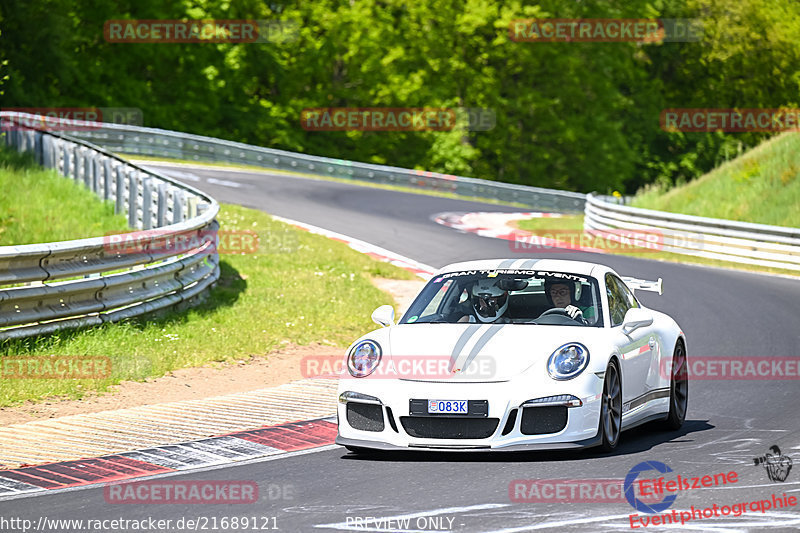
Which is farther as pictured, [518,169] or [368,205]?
[518,169]

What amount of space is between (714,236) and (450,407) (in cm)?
1971

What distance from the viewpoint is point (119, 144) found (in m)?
40.2

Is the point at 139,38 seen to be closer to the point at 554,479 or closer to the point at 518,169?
the point at 518,169

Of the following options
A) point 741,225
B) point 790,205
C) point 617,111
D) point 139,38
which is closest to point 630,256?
point 741,225

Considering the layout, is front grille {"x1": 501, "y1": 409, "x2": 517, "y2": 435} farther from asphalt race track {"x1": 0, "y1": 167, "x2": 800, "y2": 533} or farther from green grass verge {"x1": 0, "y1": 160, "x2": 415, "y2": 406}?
green grass verge {"x1": 0, "y1": 160, "x2": 415, "y2": 406}

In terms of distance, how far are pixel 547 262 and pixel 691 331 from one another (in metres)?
6.38

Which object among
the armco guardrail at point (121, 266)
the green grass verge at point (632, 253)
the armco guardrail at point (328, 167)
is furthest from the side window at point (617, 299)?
the armco guardrail at point (328, 167)

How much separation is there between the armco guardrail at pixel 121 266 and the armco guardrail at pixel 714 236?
40.0ft

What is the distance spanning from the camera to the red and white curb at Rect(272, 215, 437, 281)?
21.7m

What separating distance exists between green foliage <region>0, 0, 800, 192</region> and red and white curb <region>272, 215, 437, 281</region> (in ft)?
96.4

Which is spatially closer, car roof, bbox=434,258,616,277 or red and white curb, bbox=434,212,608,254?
car roof, bbox=434,258,616,277

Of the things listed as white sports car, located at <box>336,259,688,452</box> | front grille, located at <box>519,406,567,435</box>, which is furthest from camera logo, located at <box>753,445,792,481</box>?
front grille, located at <box>519,406,567,435</box>

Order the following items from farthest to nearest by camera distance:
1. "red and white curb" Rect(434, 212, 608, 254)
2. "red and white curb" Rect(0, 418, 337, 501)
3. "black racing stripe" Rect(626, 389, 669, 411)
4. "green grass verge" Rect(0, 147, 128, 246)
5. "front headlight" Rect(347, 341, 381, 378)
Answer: "red and white curb" Rect(434, 212, 608, 254) → "green grass verge" Rect(0, 147, 128, 246) → "black racing stripe" Rect(626, 389, 669, 411) → "front headlight" Rect(347, 341, 381, 378) → "red and white curb" Rect(0, 418, 337, 501)

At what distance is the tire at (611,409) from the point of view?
320 inches
